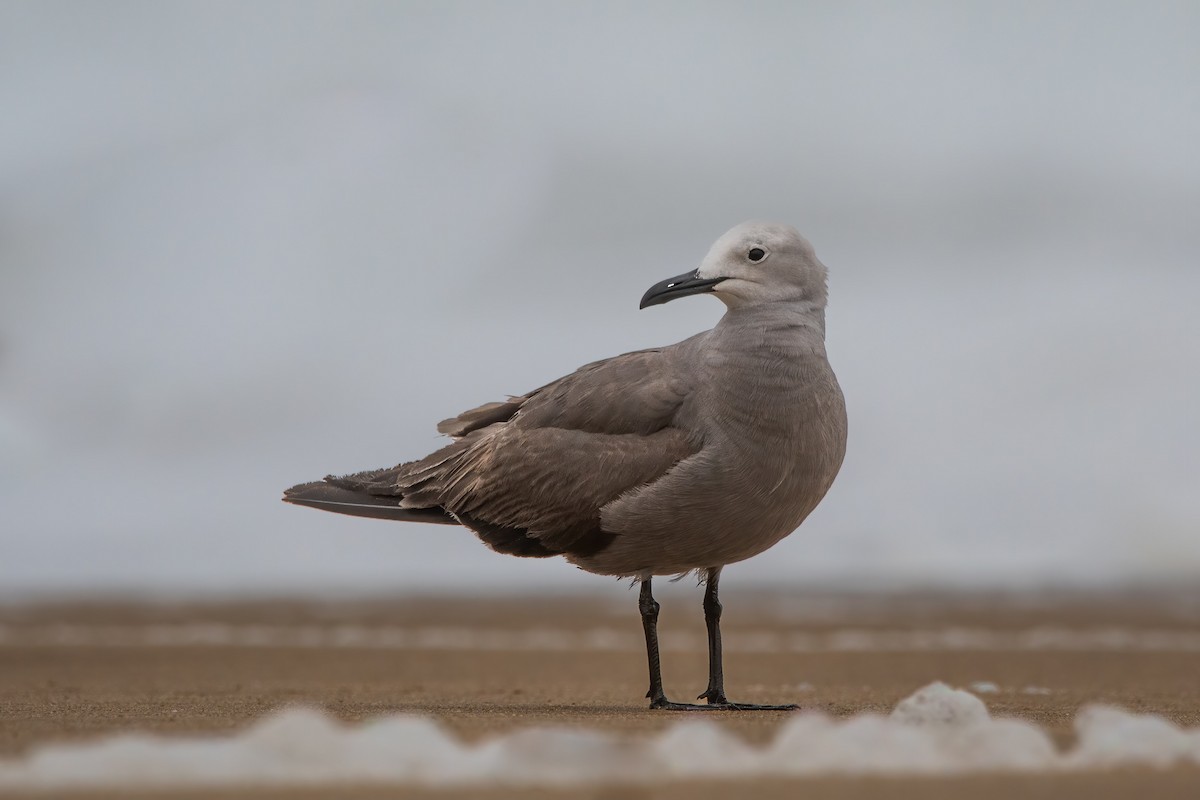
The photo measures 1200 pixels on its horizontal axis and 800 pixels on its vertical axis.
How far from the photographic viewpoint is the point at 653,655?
8.34 metres

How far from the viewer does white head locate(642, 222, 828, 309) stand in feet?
26.4

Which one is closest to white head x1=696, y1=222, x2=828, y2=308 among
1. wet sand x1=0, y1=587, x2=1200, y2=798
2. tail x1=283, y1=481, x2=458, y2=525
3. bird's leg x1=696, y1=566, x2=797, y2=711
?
bird's leg x1=696, y1=566, x2=797, y2=711

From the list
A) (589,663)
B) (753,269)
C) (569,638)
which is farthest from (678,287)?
(569,638)

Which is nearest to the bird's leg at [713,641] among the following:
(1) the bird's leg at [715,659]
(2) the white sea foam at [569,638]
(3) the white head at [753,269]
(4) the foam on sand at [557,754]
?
(1) the bird's leg at [715,659]

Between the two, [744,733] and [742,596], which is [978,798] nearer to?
[744,733]

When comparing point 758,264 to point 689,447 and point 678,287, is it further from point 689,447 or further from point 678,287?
point 689,447

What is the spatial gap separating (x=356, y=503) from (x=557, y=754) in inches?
172

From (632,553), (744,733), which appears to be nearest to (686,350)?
(632,553)

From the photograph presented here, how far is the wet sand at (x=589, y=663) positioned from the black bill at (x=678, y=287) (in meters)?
2.25

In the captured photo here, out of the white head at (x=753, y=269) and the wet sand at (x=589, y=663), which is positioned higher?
the white head at (x=753, y=269)

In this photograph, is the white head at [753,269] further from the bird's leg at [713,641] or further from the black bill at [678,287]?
the bird's leg at [713,641]

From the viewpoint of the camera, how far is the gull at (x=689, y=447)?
7.66 metres

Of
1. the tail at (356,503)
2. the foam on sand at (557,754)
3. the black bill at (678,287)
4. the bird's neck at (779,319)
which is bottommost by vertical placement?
the foam on sand at (557,754)

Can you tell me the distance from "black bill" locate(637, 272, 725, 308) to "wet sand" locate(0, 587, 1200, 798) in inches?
88.5
